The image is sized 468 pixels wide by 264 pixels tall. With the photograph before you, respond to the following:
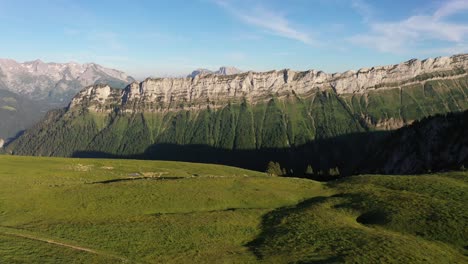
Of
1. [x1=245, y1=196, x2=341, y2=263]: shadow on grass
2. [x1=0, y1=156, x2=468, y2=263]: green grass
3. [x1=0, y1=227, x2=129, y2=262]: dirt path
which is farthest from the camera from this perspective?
[x1=245, y1=196, x2=341, y2=263]: shadow on grass

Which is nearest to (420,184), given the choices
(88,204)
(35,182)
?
(88,204)

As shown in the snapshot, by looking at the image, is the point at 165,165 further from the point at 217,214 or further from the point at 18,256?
the point at 18,256

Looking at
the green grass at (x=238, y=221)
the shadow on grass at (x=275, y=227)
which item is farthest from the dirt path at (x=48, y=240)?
the shadow on grass at (x=275, y=227)

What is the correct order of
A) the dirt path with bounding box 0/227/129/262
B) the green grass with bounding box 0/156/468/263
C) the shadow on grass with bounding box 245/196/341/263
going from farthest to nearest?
the shadow on grass with bounding box 245/196/341/263
the green grass with bounding box 0/156/468/263
the dirt path with bounding box 0/227/129/262

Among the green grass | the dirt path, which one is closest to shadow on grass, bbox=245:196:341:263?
the green grass

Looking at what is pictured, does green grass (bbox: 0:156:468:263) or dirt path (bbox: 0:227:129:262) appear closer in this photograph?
dirt path (bbox: 0:227:129:262)

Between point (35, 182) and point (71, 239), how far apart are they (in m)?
40.9

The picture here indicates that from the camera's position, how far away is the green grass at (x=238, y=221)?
43000mm

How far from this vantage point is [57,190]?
70.0 meters

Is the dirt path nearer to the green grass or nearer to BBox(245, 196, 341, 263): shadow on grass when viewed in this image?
the green grass

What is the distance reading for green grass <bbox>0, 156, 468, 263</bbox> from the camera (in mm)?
43000

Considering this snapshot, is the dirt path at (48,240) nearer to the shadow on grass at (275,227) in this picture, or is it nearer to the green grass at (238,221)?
the green grass at (238,221)

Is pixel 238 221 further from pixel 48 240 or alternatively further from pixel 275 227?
pixel 48 240

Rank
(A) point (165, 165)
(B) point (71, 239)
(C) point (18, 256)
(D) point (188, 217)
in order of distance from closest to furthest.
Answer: (C) point (18, 256)
(B) point (71, 239)
(D) point (188, 217)
(A) point (165, 165)
